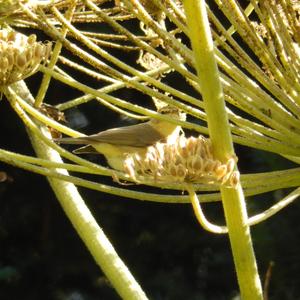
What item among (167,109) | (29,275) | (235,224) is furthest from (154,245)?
(235,224)

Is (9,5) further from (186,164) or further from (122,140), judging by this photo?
(122,140)

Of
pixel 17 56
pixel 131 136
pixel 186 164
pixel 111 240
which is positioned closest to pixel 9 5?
pixel 17 56

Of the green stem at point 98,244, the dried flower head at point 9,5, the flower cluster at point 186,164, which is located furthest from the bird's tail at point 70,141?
the flower cluster at point 186,164

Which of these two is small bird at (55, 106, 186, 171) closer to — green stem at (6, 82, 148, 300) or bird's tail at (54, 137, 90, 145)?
bird's tail at (54, 137, 90, 145)

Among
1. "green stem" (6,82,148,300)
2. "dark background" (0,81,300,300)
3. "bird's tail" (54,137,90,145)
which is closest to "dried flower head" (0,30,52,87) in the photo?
"green stem" (6,82,148,300)

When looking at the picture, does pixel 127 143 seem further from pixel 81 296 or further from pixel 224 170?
pixel 81 296
